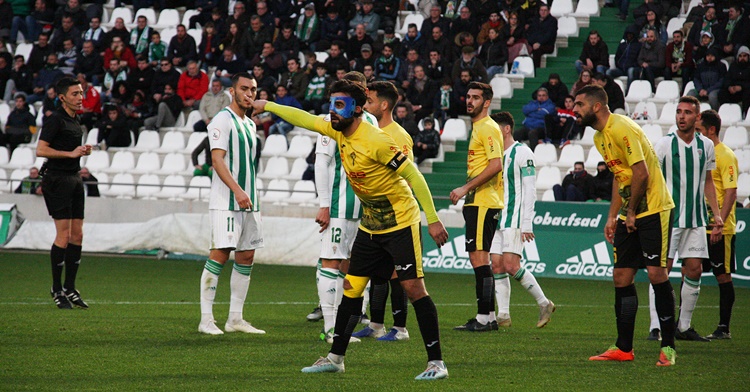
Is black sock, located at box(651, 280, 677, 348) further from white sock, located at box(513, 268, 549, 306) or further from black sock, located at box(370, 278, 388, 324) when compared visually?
black sock, located at box(370, 278, 388, 324)

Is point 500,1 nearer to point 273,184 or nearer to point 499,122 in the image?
point 273,184

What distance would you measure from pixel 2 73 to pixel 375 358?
23.1 m

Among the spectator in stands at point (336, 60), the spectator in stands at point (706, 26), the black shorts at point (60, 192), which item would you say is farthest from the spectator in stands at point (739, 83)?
the black shorts at point (60, 192)

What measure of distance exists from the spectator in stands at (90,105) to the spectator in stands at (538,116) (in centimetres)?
1147

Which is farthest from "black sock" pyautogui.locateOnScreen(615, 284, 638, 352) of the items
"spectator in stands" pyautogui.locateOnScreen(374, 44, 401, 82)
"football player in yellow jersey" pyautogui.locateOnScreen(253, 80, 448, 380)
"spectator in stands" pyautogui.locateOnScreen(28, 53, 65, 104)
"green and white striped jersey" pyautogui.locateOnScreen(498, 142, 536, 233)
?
"spectator in stands" pyautogui.locateOnScreen(28, 53, 65, 104)

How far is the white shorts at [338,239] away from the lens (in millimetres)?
9273

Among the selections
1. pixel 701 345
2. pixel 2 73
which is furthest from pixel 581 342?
pixel 2 73

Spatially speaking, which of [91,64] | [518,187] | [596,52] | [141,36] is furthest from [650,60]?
[91,64]

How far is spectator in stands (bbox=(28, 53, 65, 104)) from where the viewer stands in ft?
90.2

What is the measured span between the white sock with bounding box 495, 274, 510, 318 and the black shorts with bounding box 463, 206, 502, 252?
63 centimetres

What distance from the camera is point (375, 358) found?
817 centimetres

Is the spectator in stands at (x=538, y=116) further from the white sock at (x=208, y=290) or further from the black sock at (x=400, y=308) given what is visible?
the white sock at (x=208, y=290)

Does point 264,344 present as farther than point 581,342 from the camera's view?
No

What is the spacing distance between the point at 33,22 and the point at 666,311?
2582 centimetres
